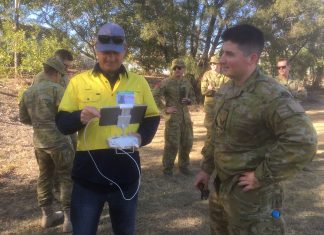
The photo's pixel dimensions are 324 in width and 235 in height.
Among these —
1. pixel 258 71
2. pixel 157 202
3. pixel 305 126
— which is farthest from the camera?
pixel 157 202

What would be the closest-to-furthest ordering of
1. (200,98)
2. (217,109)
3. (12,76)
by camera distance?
(217,109)
(12,76)
(200,98)

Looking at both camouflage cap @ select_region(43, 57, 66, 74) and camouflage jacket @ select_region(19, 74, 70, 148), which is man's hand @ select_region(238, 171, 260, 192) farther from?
camouflage cap @ select_region(43, 57, 66, 74)

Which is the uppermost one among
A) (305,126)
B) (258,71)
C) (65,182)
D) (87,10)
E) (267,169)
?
(87,10)

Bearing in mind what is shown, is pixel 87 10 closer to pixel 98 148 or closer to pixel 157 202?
pixel 157 202

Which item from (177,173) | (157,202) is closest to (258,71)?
(157,202)

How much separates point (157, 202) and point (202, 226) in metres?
0.98

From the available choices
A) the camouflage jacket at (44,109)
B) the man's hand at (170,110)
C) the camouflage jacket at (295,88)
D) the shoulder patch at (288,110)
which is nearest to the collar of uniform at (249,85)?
the shoulder patch at (288,110)

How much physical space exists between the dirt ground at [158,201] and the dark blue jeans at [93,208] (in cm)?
177

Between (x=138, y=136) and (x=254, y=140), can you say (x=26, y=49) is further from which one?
(x=254, y=140)

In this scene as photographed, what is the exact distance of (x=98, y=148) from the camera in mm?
2660

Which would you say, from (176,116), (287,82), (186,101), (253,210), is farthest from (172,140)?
(253,210)

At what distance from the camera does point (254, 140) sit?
8.02 feet

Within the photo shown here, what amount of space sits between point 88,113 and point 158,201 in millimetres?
3339

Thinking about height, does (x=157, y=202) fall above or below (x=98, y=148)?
below
